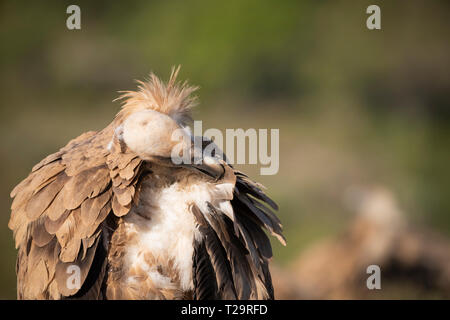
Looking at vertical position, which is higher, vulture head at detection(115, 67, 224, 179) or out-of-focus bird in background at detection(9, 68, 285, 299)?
vulture head at detection(115, 67, 224, 179)

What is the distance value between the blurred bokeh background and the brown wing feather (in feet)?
9.11

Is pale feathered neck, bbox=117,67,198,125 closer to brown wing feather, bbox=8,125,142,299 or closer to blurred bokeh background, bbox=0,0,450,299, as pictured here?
brown wing feather, bbox=8,125,142,299

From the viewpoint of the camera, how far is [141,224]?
1.43 metres

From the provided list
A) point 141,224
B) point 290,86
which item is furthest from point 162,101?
point 290,86

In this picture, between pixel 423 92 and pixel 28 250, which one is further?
pixel 423 92

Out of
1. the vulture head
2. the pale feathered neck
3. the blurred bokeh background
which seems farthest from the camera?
the blurred bokeh background

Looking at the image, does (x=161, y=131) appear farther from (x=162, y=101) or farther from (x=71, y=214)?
(x=71, y=214)

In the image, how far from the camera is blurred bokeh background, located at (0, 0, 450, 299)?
5102 millimetres

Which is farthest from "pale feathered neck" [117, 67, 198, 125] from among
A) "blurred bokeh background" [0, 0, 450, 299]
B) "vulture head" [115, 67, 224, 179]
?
"blurred bokeh background" [0, 0, 450, 299]

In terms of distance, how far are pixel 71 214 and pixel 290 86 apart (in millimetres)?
4805

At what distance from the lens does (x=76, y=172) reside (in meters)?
1.46
